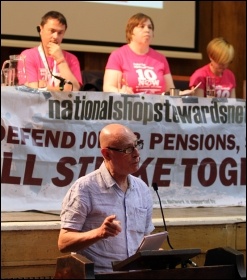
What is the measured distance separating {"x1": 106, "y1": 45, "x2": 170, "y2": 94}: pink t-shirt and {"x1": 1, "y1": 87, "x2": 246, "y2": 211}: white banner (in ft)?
1.42

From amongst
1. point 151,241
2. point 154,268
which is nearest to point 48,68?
point 151,241

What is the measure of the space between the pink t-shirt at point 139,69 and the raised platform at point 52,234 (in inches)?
37.9

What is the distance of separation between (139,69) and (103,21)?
7.06ft

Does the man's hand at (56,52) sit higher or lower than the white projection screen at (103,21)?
lower

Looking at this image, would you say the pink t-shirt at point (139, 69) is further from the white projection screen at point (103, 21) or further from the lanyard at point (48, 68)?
the white projection screen at point (103, 21)

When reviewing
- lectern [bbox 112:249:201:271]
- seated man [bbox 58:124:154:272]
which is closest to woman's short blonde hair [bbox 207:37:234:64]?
seated man [bbox 58:124:154:272]

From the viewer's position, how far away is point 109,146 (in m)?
2.95

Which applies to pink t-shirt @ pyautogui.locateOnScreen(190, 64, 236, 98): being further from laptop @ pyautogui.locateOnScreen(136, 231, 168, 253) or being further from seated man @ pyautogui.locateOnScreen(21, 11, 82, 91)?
laptop @ pyautogui.locateOnScreen(136, 231, 168, 253)

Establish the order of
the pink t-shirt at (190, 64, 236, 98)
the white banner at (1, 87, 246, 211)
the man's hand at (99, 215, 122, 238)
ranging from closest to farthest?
the man's hand at (99, 215, 122, 238) < the white banner at (1, 87, 246, 211) < the pink t-shirt at (190, 64, 236, 98)

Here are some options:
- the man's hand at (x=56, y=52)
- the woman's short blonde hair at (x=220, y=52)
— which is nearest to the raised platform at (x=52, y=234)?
the man's hand at (x=56, y=52)

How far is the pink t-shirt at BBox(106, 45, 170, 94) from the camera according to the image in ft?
15.8

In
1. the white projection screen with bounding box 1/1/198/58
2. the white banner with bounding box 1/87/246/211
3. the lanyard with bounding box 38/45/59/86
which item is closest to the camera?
the white banner with bounding box 1/87/246/211

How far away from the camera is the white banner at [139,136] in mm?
4016

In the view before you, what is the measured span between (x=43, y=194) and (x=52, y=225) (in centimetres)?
38
